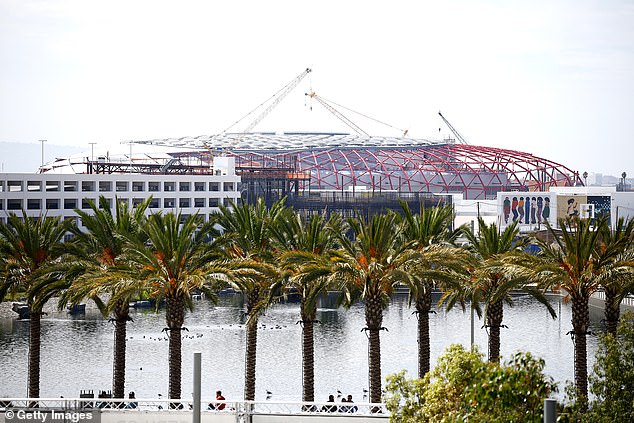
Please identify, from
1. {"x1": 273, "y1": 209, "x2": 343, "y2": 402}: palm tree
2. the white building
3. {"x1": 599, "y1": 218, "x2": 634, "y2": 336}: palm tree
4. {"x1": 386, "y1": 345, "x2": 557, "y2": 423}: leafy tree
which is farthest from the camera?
the white building

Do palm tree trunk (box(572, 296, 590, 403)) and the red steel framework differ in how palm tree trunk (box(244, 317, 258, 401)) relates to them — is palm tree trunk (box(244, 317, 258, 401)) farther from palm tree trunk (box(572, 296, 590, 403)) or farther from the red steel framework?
the red steel framework

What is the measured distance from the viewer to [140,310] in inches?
3472

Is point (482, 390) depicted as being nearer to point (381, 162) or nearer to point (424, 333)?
point (424, 333)

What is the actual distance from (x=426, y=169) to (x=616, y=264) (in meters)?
147

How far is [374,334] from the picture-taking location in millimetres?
37500

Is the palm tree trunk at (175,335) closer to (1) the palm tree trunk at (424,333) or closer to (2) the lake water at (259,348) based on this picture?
(1) the palm tree trunk at (424,333)

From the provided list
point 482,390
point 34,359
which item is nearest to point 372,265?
point 34,359

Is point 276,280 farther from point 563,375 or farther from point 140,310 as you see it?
point 140,310

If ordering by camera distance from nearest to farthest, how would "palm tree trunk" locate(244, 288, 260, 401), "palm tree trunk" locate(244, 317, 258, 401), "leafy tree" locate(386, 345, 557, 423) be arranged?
"leafy tree" locate(386, 345, 557, 423) → "palm tree trunk" locate(244, 288, 260, 401) → "palm tree trunk" locate(244, 317, 258, 401)

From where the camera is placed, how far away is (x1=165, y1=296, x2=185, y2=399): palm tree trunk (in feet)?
121

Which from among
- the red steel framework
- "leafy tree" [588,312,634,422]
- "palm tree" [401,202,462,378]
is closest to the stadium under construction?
the red steel framework

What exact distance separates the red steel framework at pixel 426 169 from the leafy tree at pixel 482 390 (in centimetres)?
14786

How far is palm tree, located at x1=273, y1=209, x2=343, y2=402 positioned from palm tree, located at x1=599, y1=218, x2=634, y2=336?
8993mm

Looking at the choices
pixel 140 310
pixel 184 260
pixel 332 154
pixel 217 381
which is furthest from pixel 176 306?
pixel 332 154
